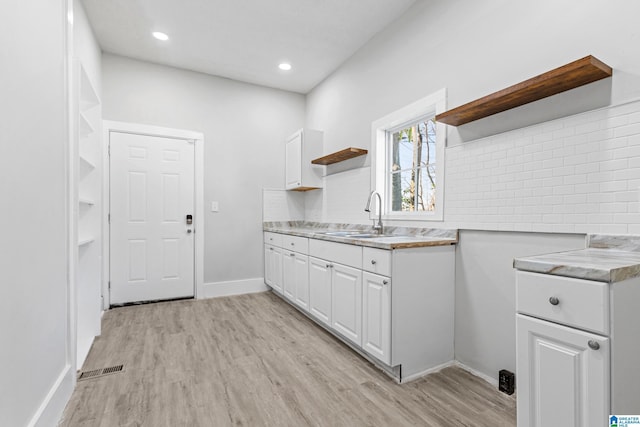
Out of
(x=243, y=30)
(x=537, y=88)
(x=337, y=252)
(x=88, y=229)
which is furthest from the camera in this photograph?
(x=243, y=30)

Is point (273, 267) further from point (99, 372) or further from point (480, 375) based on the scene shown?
point (480, 375)

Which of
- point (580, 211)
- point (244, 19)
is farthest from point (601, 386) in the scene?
point (244, 19)

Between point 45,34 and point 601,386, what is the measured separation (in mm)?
2762

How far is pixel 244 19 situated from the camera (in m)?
2.94

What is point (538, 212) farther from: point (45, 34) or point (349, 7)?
point (45, 34)

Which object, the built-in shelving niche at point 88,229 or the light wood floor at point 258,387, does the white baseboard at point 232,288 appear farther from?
the built-in shelving niche at point 88,229

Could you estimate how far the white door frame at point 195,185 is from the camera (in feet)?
11.6

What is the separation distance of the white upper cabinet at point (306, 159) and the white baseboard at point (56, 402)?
9.22 feet

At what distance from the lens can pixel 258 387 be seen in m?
1.95

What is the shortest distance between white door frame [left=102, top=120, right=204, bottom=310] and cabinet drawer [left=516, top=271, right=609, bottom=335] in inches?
139

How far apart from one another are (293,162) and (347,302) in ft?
7.59

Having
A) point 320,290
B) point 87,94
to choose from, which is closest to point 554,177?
point 320,290

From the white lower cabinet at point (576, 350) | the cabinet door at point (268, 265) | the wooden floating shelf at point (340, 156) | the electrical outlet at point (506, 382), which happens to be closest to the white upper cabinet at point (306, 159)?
the wooden floating shelf at point (340, 156)

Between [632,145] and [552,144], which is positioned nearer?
[632,145]
